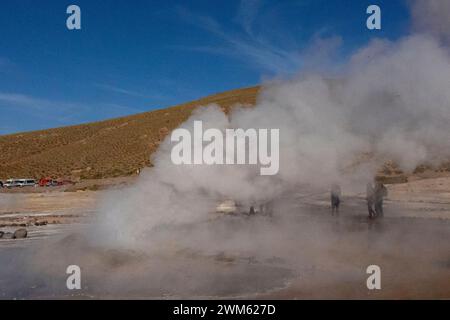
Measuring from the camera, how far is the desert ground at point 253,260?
37.8 feet

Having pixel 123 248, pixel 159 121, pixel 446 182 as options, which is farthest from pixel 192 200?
pixel 159 121

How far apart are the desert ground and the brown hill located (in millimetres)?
43388

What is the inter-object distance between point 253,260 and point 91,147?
76283 mm

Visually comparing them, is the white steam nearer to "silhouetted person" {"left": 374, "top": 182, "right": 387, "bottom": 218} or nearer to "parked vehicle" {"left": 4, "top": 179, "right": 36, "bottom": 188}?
"silhouetted person" {"left": 374, "top": 182, "right": 387, "bottom": 218}

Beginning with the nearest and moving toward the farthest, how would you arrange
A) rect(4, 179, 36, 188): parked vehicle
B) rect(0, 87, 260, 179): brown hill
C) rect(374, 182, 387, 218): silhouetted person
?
rect(374, 182, 387, 218): silhouetted person < rect(4, 179, 36, 188): parked vehicle < rect(0, 87, 260, 179): brown hill

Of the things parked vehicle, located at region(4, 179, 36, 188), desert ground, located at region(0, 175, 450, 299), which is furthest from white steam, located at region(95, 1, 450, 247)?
parked vehicle, located at region(4, 179, 36, 188)

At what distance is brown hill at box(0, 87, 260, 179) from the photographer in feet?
238

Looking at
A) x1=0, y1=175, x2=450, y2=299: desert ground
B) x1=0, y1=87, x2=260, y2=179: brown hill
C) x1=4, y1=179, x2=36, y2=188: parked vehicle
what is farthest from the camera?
x1=0, y1=87, x2=260, y2=179: brown hill

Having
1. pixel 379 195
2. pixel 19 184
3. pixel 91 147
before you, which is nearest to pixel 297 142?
pixel 379 195

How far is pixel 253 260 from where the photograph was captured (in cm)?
1463

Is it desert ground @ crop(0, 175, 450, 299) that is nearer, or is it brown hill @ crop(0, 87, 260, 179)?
desert ground @ crop(0, 175, 450, 299)

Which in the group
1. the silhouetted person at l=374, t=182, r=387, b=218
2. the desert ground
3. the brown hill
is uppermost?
the brown hill

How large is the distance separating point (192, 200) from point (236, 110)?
3826mm

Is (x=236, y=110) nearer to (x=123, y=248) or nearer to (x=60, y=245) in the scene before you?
(x=123, y=248)
